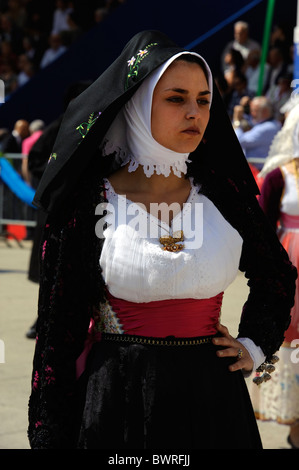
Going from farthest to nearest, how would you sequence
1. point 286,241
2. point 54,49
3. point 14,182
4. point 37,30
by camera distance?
point 37,30
point 54,49
point 14,182
point 286,241

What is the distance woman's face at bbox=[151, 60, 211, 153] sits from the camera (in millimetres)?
2455

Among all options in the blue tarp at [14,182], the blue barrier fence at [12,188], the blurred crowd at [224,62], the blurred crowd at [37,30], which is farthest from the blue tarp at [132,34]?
the blue tarp at [14,182]

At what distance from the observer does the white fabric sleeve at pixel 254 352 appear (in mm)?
2586

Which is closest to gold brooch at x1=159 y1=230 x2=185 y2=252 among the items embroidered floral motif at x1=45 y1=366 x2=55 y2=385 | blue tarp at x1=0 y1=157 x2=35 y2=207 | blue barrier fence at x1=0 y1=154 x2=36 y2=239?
embroidered floral motif at x1=45 y1=366 x2=55 y2=385

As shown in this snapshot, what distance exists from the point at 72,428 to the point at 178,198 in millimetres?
754

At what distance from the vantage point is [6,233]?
39.9 ft

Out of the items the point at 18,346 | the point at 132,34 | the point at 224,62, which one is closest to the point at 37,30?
the point at 132,34

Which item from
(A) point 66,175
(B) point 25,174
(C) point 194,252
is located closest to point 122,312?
(C) point 194,252

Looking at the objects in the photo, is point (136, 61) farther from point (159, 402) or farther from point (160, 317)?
point (159, 402)

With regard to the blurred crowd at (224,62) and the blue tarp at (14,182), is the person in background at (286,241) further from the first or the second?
the blue tarp at (14,182)

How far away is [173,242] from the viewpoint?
98.3 inches

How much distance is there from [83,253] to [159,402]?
1.55ft

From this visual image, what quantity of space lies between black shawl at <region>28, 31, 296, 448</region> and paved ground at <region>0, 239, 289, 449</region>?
2.07 meters
